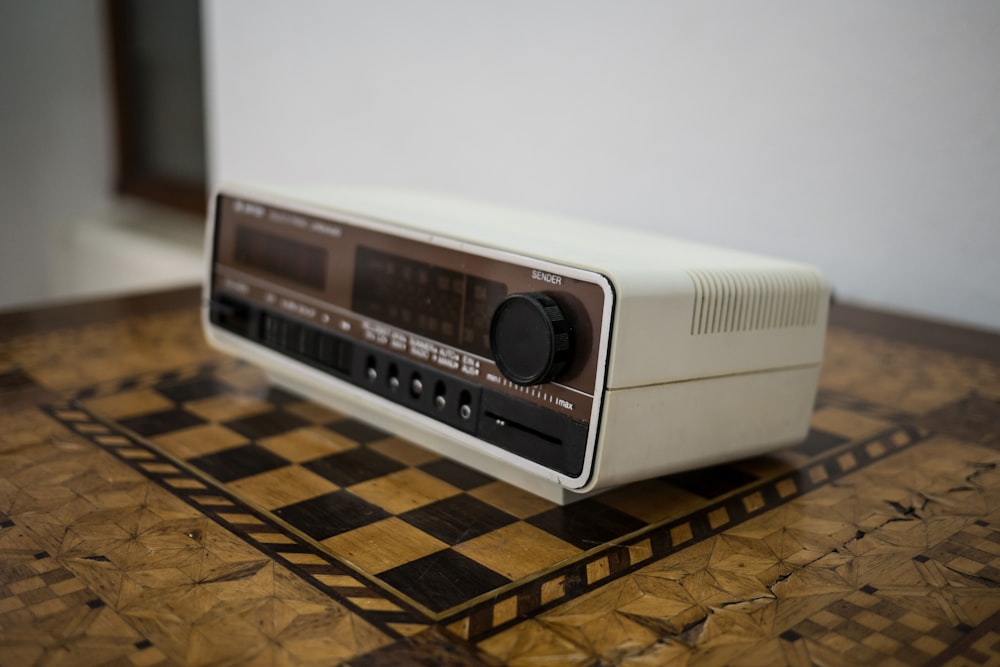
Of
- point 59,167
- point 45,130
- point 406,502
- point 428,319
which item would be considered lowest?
point 59,167

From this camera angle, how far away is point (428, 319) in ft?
2.57

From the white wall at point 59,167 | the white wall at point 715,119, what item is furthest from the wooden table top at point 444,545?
the white wall at point 59,167

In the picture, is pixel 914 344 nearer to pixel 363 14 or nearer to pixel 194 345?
pixel 194 345

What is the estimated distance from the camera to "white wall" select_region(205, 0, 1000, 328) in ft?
3.97

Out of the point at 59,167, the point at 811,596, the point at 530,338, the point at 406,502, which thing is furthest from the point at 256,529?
the point at 59,167

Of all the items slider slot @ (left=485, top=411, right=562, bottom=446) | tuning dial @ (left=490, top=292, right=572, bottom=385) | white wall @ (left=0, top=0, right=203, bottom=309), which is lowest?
white wall @ (left=0, top=0, right=203, bottom=309)

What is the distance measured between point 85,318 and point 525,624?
90 cm

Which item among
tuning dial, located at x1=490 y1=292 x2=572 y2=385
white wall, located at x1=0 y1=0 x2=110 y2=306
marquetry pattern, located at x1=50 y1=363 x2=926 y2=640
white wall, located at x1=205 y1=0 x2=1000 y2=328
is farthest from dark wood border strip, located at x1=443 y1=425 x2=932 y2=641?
white wall, located at x1=0 y1=0 x2=110 y2=306

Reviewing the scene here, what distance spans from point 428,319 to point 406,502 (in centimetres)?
15

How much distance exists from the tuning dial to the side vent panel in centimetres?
10

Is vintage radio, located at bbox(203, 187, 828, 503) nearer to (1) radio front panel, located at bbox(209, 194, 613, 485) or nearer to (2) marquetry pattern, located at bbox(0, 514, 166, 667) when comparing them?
(1) radio front panel, located at bbox(209, 194, 613, 485)

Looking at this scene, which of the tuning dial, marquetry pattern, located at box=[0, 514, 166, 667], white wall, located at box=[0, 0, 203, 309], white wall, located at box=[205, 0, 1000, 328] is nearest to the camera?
marquetry pattern, located at box=[0, 514, 166, 667]

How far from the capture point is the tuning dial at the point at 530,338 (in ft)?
2.16

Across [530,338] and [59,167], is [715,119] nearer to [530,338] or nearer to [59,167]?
[530,338]
